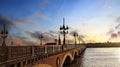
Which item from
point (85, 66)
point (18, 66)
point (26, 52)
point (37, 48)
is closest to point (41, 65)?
point (37, 48)

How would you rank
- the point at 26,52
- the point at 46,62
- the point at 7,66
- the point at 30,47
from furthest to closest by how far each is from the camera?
the point at 46,62 → the point at 30,47 → the point at 26,52 → the point at 7,66

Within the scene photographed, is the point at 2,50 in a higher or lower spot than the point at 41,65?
higher

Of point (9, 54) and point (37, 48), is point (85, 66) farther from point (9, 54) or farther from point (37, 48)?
point (9, 54)

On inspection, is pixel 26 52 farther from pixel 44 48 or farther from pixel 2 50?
pixel 44 48

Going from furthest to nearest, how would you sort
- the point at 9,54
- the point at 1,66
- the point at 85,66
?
the point at 85,66
the point at 9,54
the point at 1,66

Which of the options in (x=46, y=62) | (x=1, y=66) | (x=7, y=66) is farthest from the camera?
(x=46, y=62)

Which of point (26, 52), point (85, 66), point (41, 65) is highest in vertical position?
point (26, 52)

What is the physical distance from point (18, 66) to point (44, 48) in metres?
10.3

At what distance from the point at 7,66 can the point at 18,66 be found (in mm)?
1972

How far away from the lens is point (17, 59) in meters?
16.5

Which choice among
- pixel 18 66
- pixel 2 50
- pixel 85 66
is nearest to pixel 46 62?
pixel 18 66

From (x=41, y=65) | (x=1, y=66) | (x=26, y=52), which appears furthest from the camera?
(x=41, y=65)

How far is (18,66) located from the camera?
16.8m

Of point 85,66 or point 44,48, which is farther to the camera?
point 85,66
